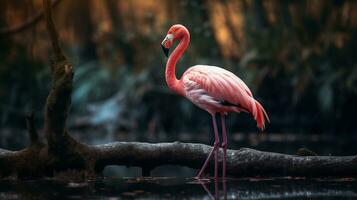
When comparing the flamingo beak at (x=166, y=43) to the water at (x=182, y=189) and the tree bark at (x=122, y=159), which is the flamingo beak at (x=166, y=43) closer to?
the tree bark at (x=122, y=159)

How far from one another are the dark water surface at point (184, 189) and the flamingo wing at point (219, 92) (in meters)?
0.92

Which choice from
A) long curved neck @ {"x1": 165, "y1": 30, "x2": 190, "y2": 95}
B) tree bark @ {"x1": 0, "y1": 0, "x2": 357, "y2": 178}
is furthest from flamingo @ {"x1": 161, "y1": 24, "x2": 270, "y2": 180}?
tree bark @ {"x1": 0, "y1": 0, "x2": 357, "y2": 178}

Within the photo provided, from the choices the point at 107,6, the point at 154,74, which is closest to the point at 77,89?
the point at 154,74

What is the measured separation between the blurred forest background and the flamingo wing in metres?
8.59

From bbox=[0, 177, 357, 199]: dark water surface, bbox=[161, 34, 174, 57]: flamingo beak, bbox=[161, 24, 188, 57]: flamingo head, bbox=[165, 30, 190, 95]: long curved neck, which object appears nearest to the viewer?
bbox=[0, 177, 357, 199]: dark water surface

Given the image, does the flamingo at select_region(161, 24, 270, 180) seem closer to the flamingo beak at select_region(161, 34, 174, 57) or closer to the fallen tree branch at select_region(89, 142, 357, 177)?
the flamingo beak at select_region(161, 34, 174, 57)

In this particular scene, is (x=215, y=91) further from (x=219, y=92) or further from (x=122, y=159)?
(x=122, y=159)

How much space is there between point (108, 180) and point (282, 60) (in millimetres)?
11422

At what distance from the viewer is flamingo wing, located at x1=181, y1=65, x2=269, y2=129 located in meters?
9.80

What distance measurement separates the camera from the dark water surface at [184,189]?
26.3 ft

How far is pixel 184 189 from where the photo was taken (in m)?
8.73

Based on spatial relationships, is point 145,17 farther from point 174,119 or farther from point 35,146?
point 35,146

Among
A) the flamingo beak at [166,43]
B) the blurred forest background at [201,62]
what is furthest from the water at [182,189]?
the blurred forest background at [201,62]

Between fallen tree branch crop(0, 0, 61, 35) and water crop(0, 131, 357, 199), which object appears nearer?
water crop(0, 131, 357, 199)
